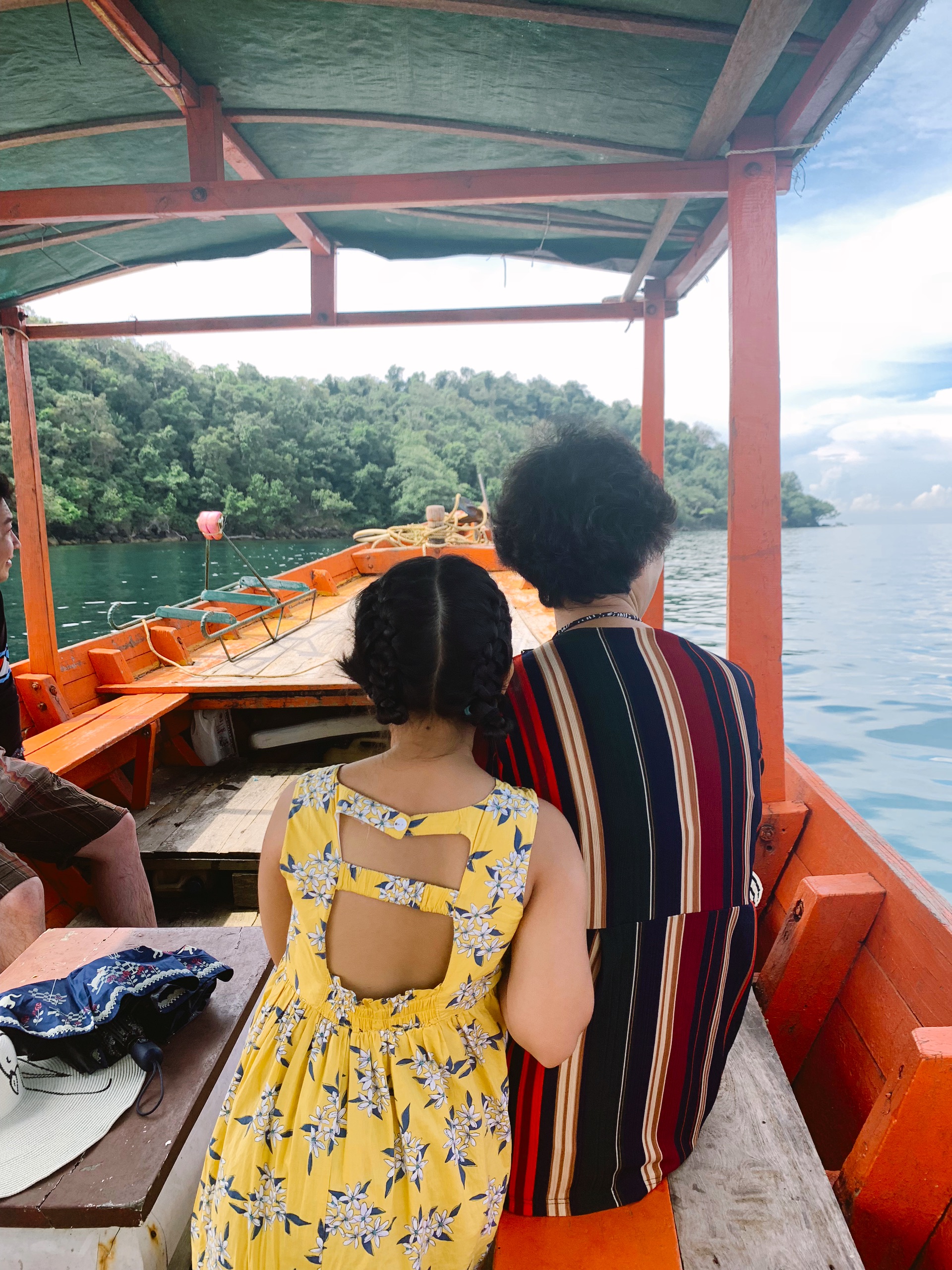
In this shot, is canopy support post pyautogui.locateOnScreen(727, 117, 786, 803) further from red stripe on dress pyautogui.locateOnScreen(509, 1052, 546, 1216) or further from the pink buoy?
the pink buoy

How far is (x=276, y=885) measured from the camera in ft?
3.06

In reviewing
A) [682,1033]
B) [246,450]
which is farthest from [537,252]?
[246,450]

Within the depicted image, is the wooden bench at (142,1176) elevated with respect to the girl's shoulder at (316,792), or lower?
lower

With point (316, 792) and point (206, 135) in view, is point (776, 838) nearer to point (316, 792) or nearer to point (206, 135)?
point (316, 792)

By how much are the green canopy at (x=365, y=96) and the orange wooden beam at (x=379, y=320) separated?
54cm

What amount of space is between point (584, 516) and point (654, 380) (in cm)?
361

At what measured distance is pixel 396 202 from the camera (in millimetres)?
2338

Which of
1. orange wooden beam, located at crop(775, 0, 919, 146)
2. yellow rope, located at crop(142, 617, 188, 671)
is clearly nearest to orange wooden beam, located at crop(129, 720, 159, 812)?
yellow rope, located at crop(142, 617, 188, 671)

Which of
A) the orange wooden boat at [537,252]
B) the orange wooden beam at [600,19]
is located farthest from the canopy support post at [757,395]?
the orange wooden beam at [600,19]

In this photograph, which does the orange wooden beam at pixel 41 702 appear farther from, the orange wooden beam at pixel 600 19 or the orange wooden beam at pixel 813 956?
the orange wooden beam at pixel 813 956

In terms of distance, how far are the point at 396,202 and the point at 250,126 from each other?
78cm

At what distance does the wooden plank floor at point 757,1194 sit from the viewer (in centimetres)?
100

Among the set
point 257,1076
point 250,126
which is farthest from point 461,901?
point 250,126

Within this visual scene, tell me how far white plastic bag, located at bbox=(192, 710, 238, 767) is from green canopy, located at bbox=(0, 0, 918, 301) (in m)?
2.10
